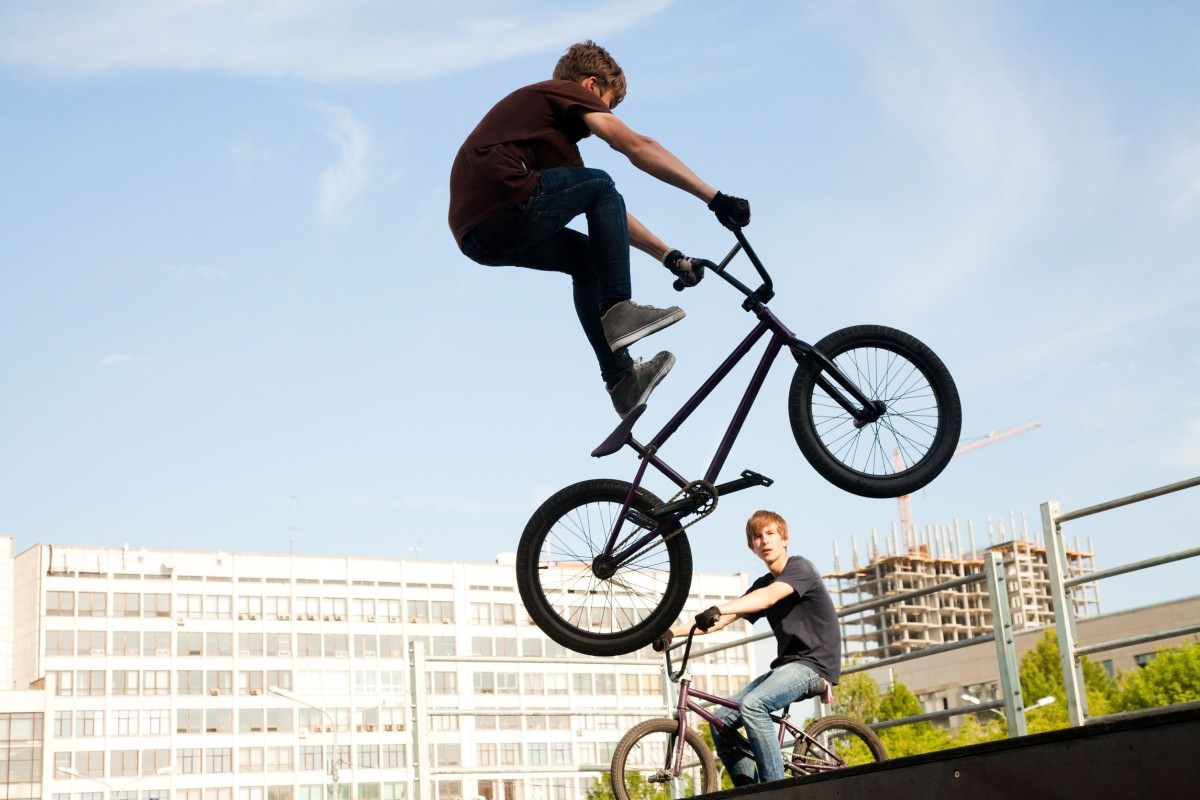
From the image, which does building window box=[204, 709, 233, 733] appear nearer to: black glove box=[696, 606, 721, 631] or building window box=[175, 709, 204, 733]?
building window box=[175, 709, 204, 733]

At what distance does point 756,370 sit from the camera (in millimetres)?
5648

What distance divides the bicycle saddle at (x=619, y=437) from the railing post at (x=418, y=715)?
4.28 metres

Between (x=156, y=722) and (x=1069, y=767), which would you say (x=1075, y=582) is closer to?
(x=1069, y=767)

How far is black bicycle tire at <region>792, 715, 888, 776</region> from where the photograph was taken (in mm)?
7777

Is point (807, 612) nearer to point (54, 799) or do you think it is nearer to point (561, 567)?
point (561, 567)

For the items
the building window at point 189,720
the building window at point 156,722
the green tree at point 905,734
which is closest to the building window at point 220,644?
the building window at point 189,720

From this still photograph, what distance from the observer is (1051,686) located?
93500mm

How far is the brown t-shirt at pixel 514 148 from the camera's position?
5387 millimetres

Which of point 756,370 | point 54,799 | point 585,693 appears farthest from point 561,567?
point 585,693

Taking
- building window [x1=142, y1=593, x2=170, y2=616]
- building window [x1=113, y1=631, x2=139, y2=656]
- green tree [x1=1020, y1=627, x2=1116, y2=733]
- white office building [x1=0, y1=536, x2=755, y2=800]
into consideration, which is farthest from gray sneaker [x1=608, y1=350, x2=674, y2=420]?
building window [x1=142, y1=593, x2=170, y2=616]

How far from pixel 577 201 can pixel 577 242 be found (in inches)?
10.2

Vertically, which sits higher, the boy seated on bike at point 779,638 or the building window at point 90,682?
the building window at point 90,682

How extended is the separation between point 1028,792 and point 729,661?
12663cm

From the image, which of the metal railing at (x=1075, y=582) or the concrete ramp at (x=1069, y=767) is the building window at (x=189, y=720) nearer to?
the metal railing at (x=1075, y=582)
